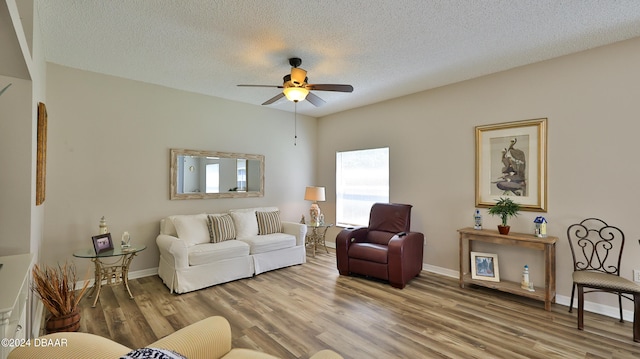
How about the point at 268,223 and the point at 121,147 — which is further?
the point at 268,223

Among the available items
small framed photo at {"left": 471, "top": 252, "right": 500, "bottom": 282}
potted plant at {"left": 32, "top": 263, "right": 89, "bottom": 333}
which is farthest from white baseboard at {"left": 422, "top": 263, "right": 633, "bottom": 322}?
potted plant at {"left": 32, "top": 263, "right": 89, "bottom": 333}

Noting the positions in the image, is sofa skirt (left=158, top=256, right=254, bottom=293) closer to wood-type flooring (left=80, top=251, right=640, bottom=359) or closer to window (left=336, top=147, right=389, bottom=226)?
wood-type flooring (left=80, top=251, right=640, bottom=359)

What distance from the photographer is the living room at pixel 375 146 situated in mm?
2795

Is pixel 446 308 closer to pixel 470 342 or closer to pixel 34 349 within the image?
pixel 470 342

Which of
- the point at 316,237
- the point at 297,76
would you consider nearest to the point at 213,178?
the point at 316,237

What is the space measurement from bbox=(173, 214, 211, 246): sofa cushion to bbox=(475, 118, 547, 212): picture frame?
3689 mm

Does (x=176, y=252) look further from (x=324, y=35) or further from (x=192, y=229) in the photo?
(x=324, y=35)

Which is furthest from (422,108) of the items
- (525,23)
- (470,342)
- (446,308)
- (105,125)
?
(105,125)

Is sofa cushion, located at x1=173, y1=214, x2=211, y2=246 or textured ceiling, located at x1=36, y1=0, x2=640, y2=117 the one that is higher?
textured ceiling, located at x1=36, y1=0, x2=640, y2=117

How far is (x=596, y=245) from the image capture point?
117 inches

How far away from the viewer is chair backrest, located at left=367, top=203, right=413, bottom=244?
425cm

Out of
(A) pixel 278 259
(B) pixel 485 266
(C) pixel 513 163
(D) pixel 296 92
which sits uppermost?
(D) pixel 296 92

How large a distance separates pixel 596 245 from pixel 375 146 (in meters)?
3.06

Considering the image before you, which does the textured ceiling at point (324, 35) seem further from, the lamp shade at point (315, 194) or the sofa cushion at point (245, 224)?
the lamp shade at point (315, 194)
